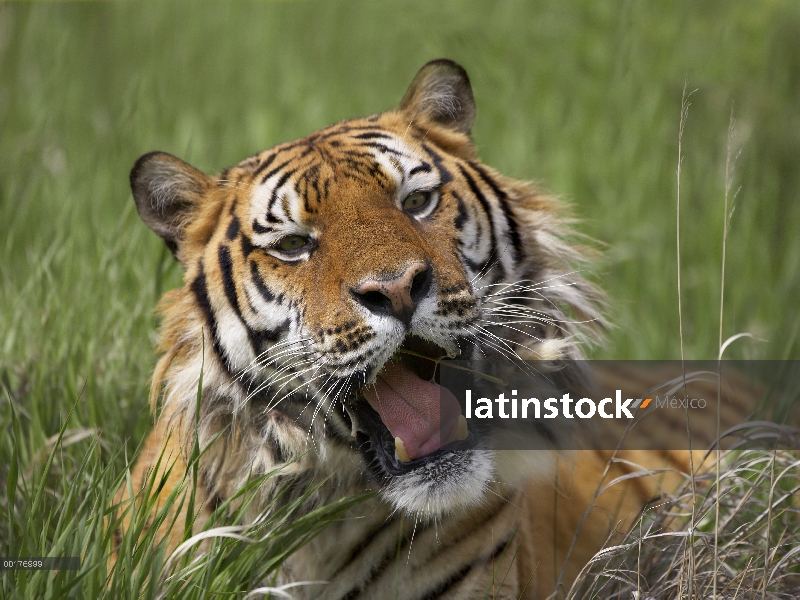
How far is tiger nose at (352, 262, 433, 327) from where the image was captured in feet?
6.32

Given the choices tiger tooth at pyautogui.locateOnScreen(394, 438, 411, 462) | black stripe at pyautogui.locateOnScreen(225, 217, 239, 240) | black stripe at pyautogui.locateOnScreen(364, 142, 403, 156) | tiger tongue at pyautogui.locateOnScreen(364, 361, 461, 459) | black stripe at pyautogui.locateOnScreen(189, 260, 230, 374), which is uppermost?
black stripe at pyautogui.locateOnScreen(364, 142, 403, 156)

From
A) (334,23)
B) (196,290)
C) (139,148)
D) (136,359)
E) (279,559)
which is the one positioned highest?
(334,23)

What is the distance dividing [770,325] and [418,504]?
2918 mm

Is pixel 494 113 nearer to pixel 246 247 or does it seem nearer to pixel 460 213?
pixel 460 213

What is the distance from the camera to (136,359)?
328cm

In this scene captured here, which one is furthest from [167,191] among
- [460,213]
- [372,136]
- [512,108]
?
[512,108]

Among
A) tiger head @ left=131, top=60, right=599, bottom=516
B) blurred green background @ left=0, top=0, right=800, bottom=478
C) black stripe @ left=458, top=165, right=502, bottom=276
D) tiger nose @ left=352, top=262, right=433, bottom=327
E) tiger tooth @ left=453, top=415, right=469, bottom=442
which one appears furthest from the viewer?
blurred green background @ left=0, top=0, right=800, bottom=478

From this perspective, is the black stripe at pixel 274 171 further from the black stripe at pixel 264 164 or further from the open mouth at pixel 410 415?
the open mouth at pixel 410 415

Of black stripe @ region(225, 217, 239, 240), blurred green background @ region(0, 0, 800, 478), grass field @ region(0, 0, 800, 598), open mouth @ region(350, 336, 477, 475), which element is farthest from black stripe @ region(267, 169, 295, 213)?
blurred green background @ region(0, 0, 800, 478)

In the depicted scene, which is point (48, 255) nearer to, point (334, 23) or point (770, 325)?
point (334, 23)

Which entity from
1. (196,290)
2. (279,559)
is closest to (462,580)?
(279,559)

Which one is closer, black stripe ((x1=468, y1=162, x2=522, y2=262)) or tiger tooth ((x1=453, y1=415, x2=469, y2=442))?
tiger tooth ((x1=453, y1=415, x2=469, y2=442))

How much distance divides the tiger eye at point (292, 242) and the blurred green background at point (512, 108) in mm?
1556

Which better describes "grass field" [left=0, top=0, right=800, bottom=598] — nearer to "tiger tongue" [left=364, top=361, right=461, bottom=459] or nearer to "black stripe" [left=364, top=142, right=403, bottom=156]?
"black stripe" [left=364, top=142, right=403, bottom=156]
